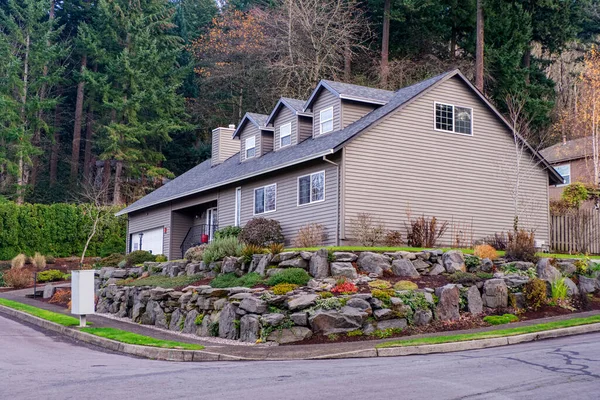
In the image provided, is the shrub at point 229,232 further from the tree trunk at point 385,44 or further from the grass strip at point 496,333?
the tree trunk at point 385,44

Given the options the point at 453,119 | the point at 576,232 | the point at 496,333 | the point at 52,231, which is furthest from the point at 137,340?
the point at 52,231

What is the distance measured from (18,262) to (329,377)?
3122cm

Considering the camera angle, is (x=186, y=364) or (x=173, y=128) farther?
(x=173, y=128)

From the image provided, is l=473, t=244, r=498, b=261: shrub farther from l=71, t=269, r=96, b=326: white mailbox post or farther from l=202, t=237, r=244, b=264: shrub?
l=71, t=269, r=96, b=326: white mailbox post

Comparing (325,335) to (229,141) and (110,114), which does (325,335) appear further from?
(110,114)

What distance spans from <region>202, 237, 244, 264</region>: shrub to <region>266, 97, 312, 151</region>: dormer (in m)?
7.09

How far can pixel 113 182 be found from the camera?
51625 millimetres

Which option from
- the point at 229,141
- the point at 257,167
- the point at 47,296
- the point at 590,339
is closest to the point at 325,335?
the point at 590,339

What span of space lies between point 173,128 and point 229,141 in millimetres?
14573

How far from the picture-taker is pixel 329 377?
11.1 meters

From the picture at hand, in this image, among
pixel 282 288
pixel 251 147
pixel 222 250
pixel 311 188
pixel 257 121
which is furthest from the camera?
pixel 251 147

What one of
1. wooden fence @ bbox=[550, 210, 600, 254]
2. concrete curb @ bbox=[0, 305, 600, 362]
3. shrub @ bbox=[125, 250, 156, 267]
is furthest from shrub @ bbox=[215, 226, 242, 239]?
wooden fence @ bbox=[550, 210, 600, 254]

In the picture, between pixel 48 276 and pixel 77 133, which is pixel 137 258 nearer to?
pixel 48 276

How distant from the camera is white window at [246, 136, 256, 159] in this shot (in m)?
32.0
